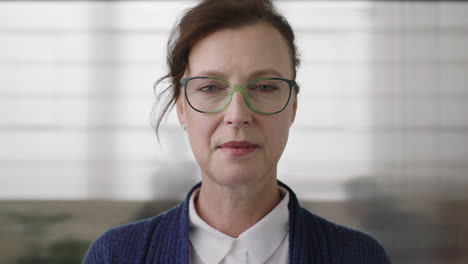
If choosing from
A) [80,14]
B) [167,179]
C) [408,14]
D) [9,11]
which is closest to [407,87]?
[408,14]

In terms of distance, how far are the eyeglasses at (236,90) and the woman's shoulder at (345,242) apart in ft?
0.85

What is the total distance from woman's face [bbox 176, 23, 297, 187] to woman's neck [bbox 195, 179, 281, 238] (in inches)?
1.3

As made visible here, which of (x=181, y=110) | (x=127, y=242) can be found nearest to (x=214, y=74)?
(x=181, y=110)

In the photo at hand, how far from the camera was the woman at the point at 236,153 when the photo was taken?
942mm

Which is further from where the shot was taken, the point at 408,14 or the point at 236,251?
the point at 408,14

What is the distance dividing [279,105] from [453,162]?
6.70 feet

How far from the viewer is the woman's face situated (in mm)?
929

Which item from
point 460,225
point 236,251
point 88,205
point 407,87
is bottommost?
A: point 460,225

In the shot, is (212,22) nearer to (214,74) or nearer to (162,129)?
(214,74)

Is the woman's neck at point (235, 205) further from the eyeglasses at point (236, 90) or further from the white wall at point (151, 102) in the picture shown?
the white wall at point (151, 102)

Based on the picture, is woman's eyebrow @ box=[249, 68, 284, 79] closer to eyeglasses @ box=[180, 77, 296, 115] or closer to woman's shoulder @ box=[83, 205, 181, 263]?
eyeglasses @ box=[180, 77, 296, 115]

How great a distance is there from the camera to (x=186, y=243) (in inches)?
39.5

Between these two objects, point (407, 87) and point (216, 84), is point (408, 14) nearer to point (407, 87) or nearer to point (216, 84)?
point (407, 87)

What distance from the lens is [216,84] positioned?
0.96 meters
